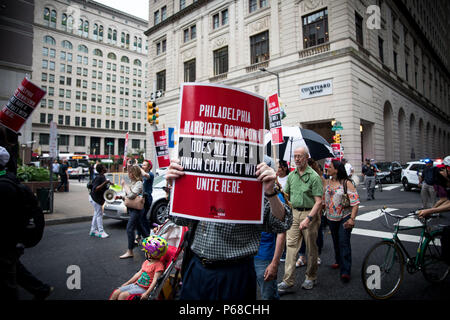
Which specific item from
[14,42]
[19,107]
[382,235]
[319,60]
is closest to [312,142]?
[382,235]

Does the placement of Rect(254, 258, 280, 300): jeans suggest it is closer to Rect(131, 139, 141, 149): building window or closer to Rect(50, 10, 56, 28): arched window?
Rect(50, 10, 56, 28): arched window

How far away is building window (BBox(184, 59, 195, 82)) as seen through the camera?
102 feet

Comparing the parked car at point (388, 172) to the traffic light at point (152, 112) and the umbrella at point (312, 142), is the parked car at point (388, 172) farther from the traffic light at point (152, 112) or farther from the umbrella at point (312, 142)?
the traffic light at point (152, 112)

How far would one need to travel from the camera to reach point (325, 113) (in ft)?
67.7

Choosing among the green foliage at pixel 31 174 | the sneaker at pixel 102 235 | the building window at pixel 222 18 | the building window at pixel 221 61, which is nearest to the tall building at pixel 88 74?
the building window at pixel 221 61

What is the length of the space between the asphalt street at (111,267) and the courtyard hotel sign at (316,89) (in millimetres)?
15221

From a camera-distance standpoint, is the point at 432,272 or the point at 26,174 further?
the point at 26,174

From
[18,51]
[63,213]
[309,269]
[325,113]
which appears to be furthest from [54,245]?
[325,113]

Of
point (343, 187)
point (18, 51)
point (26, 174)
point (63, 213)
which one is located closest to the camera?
point (343, 187)

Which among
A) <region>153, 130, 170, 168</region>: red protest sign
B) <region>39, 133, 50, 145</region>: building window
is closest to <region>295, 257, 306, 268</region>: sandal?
<region>153, 130, 170, 168</region>: red protest sign

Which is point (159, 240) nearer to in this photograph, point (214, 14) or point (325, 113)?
point (325, 113)

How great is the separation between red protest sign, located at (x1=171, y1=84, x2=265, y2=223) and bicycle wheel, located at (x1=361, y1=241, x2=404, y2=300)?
2.76 m

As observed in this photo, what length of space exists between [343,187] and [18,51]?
23.1 meters

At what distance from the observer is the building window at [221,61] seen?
1081 inches
